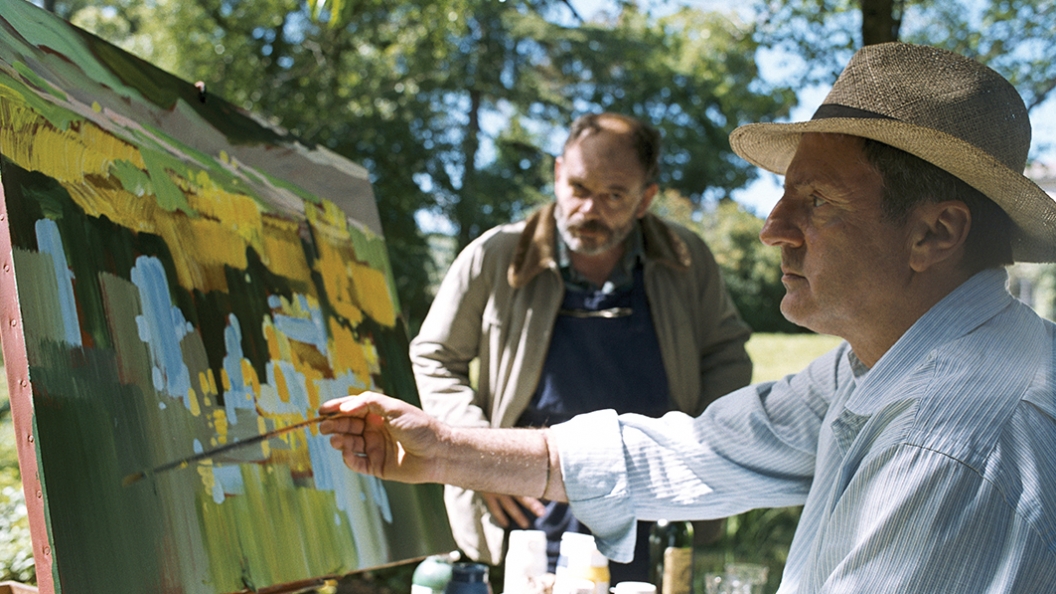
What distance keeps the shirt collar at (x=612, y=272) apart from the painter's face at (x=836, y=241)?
1155 mm

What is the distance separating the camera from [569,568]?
1.65 m

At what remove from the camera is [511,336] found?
2.60 meters

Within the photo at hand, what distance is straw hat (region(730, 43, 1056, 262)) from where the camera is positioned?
1353mm

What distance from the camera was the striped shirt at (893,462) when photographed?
3.53ft

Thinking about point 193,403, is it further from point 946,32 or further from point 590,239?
point 946,32

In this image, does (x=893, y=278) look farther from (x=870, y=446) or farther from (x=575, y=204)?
(x=575, y=204)

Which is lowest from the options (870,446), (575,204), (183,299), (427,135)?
(870,446)

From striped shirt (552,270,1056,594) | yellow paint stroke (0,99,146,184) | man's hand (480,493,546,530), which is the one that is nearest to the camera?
striped shirt (552,270,1056,594)

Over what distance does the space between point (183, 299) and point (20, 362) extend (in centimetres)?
37

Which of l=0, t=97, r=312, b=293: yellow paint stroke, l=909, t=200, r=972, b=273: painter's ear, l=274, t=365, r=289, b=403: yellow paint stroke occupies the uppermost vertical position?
l=0, t=97, r=312, b=293: yellow paint stroke

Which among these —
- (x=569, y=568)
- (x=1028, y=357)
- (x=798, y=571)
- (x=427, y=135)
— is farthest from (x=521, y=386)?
(x=427, y=135)

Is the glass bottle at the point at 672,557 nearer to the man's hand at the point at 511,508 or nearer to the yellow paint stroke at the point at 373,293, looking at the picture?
the man's hand at the point at 511,508

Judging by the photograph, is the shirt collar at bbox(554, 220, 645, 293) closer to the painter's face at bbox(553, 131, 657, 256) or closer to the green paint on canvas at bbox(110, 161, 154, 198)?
the painter's face at bbox(553, 131, 657, 256)

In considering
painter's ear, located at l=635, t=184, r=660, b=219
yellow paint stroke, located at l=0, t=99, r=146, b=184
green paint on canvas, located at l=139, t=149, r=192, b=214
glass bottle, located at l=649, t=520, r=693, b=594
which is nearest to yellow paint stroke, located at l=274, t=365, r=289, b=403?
green paint on canvas, located at l=139, t=149, r=192, b=214
